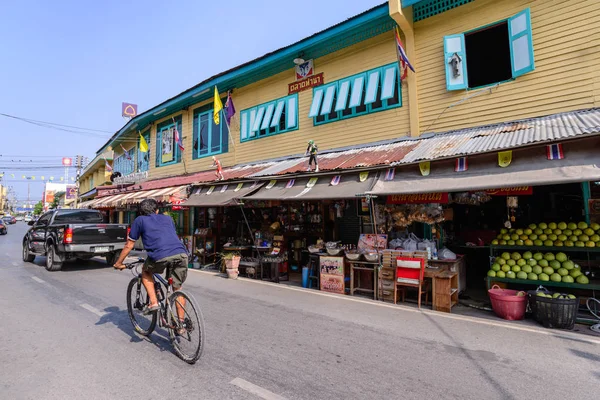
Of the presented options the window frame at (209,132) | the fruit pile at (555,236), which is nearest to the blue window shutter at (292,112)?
the window frame at (209,132)

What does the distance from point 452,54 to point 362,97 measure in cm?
267

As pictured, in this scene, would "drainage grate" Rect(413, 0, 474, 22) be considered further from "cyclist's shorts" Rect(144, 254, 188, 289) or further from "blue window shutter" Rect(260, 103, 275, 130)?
"cyclist's shorts" Rect(144, 254, 188, 289)

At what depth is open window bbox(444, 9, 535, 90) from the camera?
7.32 meters

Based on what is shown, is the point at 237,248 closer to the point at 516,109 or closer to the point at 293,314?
the point at 293,314

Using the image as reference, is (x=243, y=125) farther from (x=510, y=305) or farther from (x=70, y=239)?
(x=510, y=305)

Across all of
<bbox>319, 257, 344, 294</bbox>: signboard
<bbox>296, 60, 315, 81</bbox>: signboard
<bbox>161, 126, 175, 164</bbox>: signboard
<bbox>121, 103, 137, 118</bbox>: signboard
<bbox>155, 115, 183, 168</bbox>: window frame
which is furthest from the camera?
<bbox>121, 103, 137, 118</bbox>: signboard

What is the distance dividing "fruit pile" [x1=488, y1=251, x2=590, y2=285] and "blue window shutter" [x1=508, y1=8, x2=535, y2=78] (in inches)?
166

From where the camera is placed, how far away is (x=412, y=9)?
29.1 ft

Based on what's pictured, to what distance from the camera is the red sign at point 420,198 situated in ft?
23.5

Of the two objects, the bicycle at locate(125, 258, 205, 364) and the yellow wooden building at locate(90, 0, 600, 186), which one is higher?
the yellow wooden building at locate(90, 0, 600, 186)

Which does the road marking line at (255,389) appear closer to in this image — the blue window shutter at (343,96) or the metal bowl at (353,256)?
the metal bowl at (353,256)

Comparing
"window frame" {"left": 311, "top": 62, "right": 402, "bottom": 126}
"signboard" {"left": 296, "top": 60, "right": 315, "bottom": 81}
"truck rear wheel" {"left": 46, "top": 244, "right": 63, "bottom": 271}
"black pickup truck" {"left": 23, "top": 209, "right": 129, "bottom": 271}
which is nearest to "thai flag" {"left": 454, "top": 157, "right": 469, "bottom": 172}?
"window frame" {"left": 311, "top": 62, "right": 402, "bottom": 126}

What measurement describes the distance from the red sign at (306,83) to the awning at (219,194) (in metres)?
4.22

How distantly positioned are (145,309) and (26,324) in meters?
2.56
